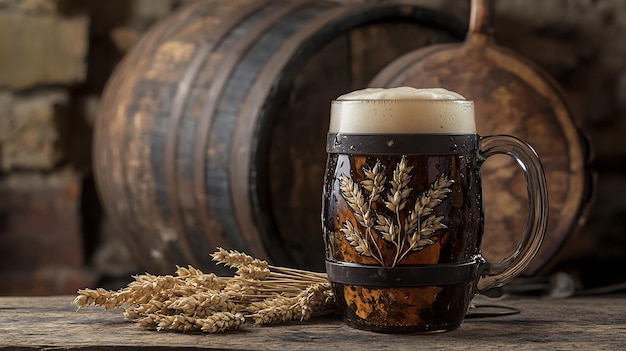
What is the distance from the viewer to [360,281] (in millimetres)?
1022

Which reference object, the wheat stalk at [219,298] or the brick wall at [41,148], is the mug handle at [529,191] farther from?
the brick wall at [41,148]

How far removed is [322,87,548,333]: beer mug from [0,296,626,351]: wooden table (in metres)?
0.04

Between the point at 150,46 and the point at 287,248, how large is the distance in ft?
1.87

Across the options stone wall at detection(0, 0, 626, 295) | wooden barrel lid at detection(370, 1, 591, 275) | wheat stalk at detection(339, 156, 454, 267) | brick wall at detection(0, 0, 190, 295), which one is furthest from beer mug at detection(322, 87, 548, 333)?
brick wall at detection(0, 0, 190, 295)

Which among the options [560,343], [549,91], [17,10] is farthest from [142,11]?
[560,343]

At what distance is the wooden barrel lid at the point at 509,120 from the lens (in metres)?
1.64

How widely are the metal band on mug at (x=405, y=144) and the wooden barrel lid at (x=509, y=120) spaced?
0.62 m

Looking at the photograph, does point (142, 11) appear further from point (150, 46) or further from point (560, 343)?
point (560, 343)

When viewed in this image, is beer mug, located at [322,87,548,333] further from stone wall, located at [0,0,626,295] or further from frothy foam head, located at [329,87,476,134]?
stone wall, located at [0,0,626,295]

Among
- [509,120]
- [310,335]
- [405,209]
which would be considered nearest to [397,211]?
[405,209]

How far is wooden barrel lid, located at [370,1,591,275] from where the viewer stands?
5.39ft

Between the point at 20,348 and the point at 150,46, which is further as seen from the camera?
the point at 150,46

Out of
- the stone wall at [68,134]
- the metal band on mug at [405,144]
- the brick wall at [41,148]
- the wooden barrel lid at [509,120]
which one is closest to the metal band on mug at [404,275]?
the metal band on mug at [405,144]

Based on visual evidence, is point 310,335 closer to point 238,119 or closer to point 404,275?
point 404,275
